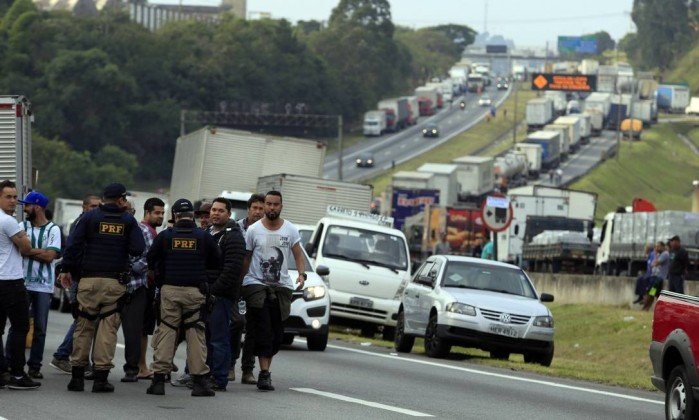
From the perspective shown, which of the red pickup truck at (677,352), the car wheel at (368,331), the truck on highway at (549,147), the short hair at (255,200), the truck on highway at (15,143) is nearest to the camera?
the red pickup truck at (677,352)

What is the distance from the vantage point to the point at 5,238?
15312 millimetres

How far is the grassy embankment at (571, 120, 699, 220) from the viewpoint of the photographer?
5133 inches

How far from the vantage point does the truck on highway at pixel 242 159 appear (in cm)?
4222

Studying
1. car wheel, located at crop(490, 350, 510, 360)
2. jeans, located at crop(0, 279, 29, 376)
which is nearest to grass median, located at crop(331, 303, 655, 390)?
car wheel, located at crop(490, 350, 510, 360)

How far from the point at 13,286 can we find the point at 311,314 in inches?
348

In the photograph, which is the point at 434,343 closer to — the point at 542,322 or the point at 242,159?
the point at 542,322

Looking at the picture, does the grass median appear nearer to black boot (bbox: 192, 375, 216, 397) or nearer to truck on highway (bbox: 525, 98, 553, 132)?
black boot (bbox: 192, 375, 216, 397)

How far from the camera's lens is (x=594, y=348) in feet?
99.9

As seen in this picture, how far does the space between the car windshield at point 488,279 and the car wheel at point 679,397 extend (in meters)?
10.1

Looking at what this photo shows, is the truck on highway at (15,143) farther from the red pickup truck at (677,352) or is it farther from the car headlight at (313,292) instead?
the red pickup truck at (677,352)

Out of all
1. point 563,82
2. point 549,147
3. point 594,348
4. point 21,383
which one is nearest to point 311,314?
point 594,348

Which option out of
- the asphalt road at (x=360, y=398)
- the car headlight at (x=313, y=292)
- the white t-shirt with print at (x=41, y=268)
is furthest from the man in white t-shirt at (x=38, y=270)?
the car headlight at (x=313, y=292)

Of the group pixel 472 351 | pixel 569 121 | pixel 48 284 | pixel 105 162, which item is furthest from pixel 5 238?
pixel 569 121

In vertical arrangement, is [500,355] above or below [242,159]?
below
